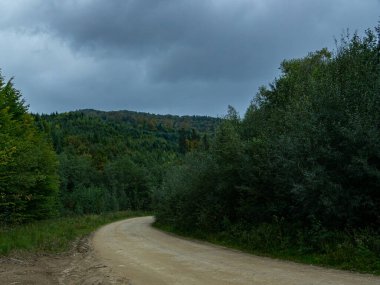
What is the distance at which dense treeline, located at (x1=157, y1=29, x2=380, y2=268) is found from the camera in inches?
563

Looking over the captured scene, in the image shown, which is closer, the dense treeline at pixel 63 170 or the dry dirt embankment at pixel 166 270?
the dry dirt embankment at pixel 166 270

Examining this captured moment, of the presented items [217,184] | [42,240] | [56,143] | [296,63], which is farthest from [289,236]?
[56,143]

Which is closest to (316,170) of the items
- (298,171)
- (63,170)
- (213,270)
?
(298,171)

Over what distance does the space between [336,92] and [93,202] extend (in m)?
86.8

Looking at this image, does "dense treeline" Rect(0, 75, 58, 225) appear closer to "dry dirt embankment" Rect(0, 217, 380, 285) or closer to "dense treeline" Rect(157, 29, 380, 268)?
"dry dirt embankment" Rect(0, 217, 380, 285)

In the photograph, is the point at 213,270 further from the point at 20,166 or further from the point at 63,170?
the point at 63,170

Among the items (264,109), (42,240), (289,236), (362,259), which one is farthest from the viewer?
(264,109)

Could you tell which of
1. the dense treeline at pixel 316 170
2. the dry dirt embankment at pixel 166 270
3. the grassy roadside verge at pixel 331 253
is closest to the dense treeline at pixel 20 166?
the dry dirt embankment at pixel 166 270

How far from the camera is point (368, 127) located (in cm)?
1401

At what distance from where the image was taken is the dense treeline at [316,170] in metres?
14.3

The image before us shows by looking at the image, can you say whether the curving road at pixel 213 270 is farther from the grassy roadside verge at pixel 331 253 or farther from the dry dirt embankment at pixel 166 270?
the grassy roadside verge at pixel 331 253

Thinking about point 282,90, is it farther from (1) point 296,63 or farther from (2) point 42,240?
(2) point 42,240

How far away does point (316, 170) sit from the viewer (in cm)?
1456

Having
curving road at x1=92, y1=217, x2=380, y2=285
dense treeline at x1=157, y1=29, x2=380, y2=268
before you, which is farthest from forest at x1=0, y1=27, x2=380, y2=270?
curving road at x1=92, y1=217, x2=380, y2=285
